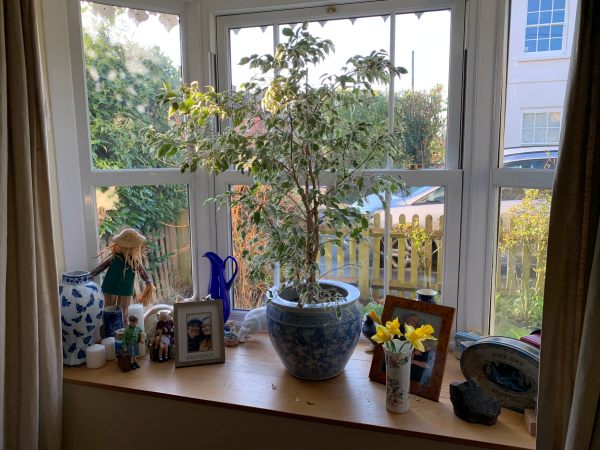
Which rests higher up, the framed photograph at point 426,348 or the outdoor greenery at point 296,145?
the outdoor greenery at point 296,145

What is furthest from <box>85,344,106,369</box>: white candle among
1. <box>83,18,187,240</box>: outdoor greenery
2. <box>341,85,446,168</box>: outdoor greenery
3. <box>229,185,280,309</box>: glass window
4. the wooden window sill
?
<box>341,85,446,168</box>: outdoor greenery

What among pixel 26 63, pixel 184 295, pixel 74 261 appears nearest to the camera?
pixel 26 63

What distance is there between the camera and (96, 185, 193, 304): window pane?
5.97 ft

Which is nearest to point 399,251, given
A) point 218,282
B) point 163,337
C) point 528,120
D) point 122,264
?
point 528,120

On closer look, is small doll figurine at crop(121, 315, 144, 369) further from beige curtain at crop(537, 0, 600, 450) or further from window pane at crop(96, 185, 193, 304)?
beige curtain at crop(537, 0, 600, 450)

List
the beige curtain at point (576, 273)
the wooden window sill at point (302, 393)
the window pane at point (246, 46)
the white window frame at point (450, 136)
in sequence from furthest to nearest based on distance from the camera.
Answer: the window pane at point (246, 46) → the white window frame at point (450, 136) → the wooden window sill at point (302, 393) → the beige curtain at point (576, 273)

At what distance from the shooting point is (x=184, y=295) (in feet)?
6.46

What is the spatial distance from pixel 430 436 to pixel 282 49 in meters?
1.17

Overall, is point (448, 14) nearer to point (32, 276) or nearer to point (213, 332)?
point (213, 332)

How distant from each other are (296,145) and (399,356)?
68 centimetres

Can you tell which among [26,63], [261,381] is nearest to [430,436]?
[261,381]

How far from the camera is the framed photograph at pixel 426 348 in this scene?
4.59 feet

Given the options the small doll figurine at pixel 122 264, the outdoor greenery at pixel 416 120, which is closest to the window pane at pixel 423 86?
the outdoor greenery at pixel 416 120

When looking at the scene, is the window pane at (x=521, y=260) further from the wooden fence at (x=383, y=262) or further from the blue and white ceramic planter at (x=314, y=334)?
the blue and white ceramic planter at (x=314, y=334)
